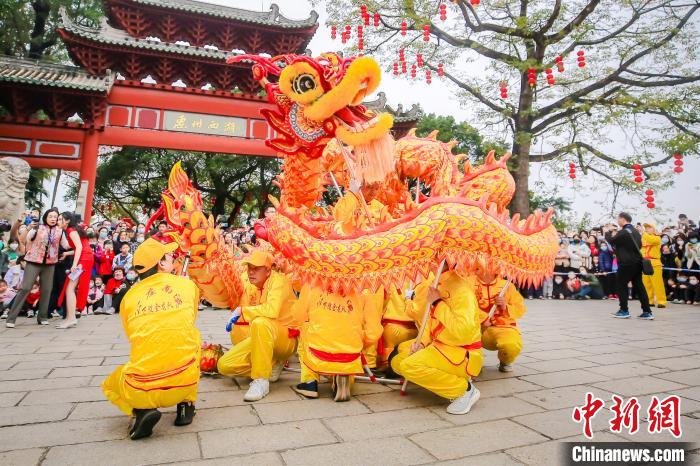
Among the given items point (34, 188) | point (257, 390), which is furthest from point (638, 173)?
Result: point (34, 188)

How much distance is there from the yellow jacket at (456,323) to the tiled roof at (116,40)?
11.7 m

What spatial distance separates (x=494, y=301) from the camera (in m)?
3.62

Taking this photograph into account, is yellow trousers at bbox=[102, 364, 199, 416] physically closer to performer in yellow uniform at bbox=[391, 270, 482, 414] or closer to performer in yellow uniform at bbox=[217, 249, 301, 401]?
performer in yellow uniform at bbox=[217, 249, 301, 401]

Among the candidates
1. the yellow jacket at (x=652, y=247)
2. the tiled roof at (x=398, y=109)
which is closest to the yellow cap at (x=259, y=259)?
the yellow jacket at (x=652, y=247)

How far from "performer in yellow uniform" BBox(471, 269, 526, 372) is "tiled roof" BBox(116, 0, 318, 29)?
13.0 metres

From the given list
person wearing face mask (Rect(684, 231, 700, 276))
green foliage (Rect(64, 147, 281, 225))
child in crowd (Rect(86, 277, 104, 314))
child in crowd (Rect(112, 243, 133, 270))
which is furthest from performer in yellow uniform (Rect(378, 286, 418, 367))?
green foliage (Rect(64, 147, 281, 225))

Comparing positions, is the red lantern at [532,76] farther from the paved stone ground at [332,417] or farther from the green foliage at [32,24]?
the green foliage at [32,24]

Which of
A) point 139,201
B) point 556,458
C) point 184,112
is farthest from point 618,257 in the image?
point 139,201

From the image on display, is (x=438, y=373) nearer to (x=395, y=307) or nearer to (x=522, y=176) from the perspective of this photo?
(x=395, y=307)

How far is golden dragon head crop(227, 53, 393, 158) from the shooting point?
2643mm

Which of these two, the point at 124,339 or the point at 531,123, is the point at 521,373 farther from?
the point at 531,123

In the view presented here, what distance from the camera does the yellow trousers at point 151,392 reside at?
2346 mm

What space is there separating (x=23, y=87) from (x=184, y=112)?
3.67 meters

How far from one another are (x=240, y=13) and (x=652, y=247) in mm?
13889
